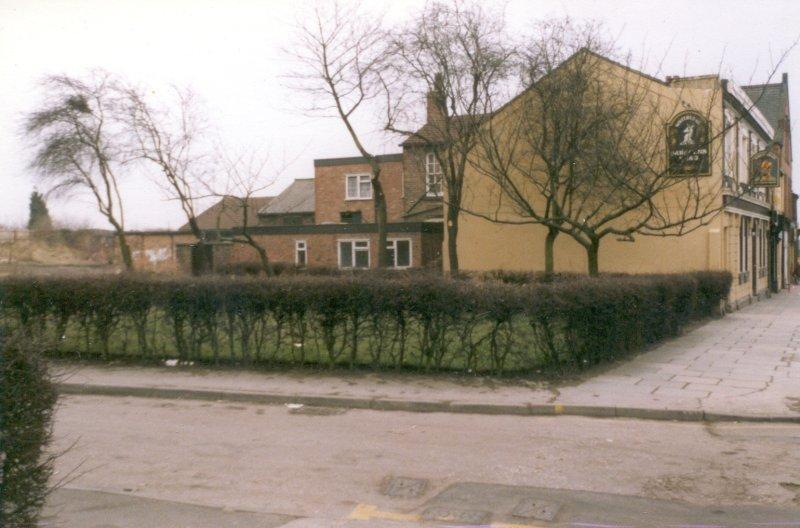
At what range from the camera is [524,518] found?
18.8 ft

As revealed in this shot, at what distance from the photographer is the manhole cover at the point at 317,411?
9.90 metres

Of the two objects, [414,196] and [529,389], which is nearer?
[529,389]

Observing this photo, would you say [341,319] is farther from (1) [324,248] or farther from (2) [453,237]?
(1) [324,248]

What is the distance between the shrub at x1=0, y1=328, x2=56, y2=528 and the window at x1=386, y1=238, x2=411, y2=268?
36925 mm

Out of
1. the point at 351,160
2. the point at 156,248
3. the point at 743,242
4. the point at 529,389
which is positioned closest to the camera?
the point at 529,389

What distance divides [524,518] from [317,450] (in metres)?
2.75

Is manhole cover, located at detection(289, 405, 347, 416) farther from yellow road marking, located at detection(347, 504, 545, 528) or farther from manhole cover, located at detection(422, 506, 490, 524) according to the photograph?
manhole cover, located at detection(422, 506, 490, 524)

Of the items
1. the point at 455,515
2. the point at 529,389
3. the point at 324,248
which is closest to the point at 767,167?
the point at 529,389

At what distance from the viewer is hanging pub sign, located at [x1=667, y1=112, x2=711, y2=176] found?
60.5 ft

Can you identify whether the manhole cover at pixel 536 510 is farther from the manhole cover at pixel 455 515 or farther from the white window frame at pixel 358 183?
the white window frame at pixel 358 183

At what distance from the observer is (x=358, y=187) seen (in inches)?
1897

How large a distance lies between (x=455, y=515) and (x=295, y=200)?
5113 cm

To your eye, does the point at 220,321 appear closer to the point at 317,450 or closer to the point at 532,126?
the point at 317,450

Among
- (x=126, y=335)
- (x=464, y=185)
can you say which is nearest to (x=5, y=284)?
(x=126, y=335)
